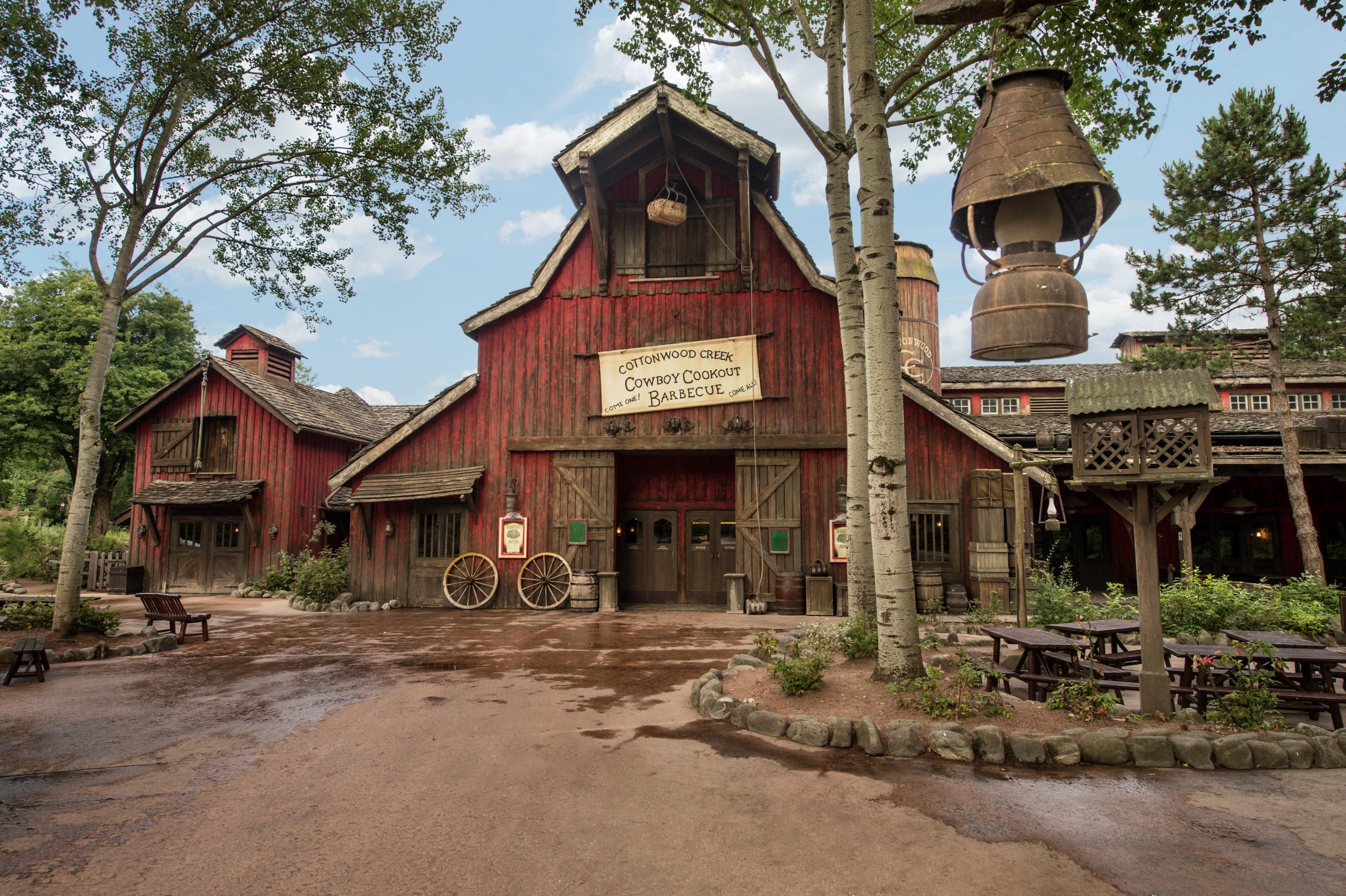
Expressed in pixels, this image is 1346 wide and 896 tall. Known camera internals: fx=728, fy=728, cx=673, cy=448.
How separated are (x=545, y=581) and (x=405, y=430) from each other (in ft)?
14.8

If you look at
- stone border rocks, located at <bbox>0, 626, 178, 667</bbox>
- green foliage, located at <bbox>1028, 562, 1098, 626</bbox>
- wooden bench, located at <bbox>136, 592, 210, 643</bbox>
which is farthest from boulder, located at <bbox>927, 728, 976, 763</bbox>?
wooden bench, located at <bbox>136, 592, 210, 643</bbox>

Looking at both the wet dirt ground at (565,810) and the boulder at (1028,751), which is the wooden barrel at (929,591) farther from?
the boulder at (1028,751)

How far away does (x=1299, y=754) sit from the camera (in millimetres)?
5242

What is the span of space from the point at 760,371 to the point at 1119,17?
29.1 ft

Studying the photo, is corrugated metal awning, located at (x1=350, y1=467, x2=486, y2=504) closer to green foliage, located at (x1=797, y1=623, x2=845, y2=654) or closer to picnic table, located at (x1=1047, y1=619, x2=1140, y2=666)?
green foliage, located at (x1=797, y1=623, x2=845, y2=654)

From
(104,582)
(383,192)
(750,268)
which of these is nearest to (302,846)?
(383,192)

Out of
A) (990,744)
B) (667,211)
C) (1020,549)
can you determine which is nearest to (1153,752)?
(990,744)

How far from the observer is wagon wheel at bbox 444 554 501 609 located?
1527 cm

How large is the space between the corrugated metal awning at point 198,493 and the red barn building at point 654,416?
5972mm

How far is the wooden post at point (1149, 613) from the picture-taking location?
19.4 ft

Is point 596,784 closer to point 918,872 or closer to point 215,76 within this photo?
point 918,872

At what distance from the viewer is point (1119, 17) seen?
264 inches

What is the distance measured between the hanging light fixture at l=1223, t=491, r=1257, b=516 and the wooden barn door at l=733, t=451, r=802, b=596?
11883mm

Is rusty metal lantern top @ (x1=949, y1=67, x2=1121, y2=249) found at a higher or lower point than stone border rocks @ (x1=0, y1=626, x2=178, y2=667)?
higher
